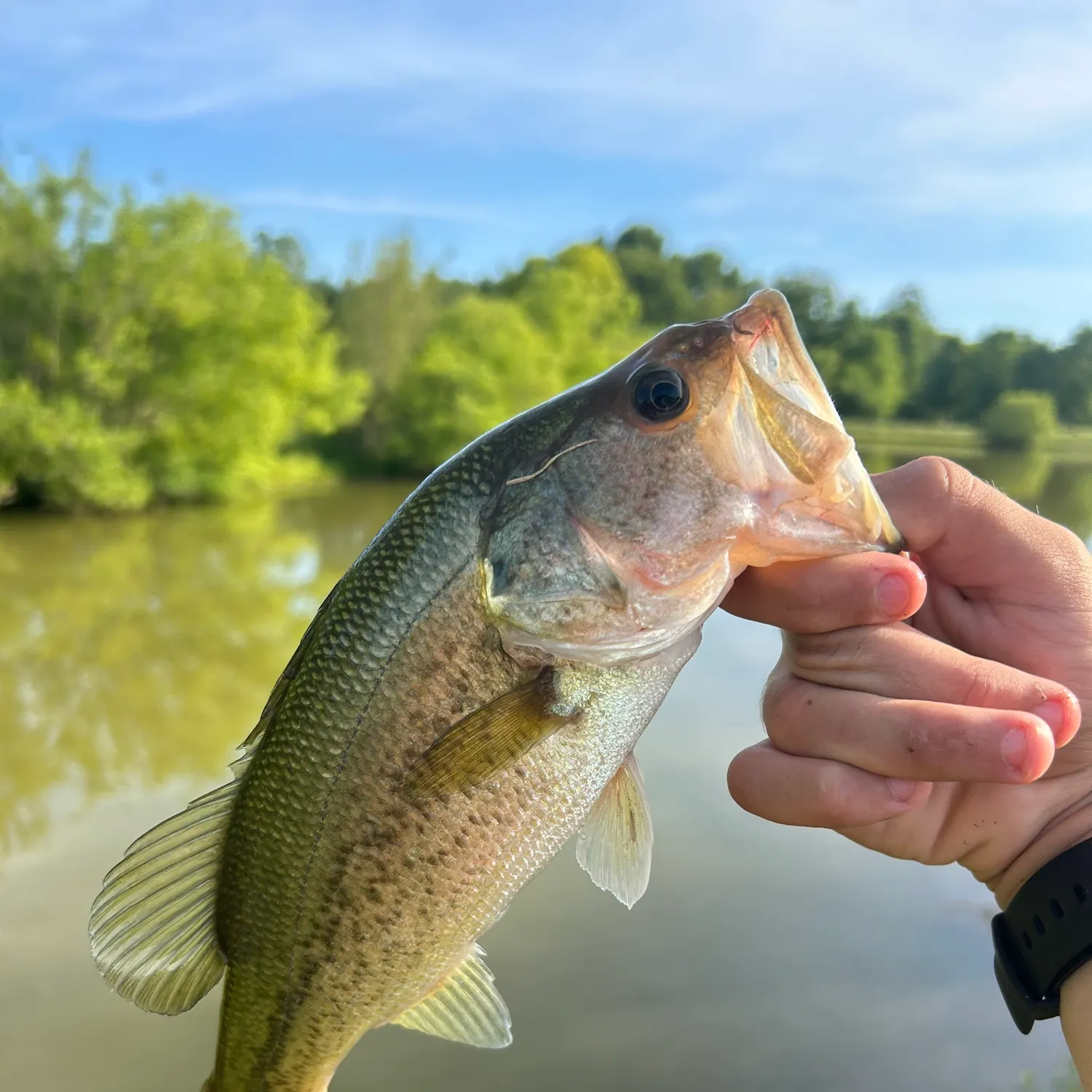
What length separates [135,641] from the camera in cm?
1342

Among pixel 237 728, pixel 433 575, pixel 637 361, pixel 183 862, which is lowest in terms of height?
pixel 237 728

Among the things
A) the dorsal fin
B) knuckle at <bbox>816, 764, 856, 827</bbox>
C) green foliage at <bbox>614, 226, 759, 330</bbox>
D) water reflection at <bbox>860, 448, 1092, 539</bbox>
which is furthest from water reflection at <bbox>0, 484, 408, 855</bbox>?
green foliage at <bbox>614, 226, 759, 330</bbox>

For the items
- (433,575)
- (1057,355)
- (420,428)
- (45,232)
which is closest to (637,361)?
(433,575)

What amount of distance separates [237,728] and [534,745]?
9553mm

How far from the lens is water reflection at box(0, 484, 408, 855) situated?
9250mm

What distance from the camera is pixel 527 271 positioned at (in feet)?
190

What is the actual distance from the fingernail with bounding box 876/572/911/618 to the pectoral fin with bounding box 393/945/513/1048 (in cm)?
122

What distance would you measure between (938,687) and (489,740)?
3.10 feet

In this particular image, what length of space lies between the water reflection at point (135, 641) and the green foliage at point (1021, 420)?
138ft

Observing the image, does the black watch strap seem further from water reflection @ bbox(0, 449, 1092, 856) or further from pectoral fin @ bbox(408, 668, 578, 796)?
water reflection @ bbox(0, 449, 1092, 856)

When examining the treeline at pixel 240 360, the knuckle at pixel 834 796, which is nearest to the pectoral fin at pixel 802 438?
the knuckle at pixel 834 796

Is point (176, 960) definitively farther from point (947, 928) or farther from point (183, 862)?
point (947, 928)

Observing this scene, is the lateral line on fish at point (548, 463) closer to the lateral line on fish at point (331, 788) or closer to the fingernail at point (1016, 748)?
the lateral line on fish at point (331, 788)

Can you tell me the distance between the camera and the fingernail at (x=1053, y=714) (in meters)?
1.66
